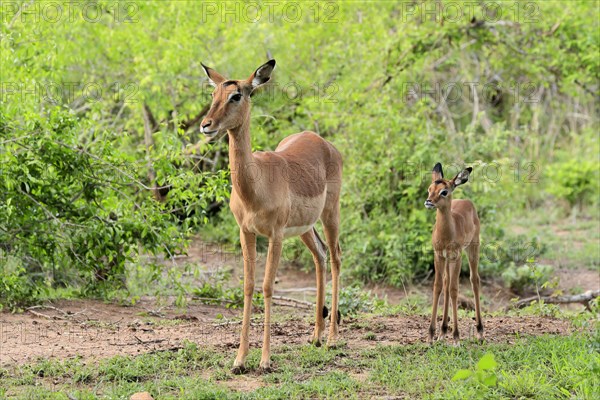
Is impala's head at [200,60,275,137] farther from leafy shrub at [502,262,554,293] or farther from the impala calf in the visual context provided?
leafy shrub at [502,262,554,293]

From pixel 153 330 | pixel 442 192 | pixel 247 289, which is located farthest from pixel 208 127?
pixel 153 330

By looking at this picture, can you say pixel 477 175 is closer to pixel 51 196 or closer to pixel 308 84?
pixel 308 84

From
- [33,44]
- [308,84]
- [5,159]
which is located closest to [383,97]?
[308,84]

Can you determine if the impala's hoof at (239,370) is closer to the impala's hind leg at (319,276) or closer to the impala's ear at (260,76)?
the impala's hind leg at (319,276)

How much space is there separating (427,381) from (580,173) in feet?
40.8

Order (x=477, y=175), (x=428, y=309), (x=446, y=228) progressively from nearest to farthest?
(x=446, y=228), (x=428, y=309), (x=477, y=175)

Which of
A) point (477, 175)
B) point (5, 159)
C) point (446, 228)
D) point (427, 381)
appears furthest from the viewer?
point (477, 175)

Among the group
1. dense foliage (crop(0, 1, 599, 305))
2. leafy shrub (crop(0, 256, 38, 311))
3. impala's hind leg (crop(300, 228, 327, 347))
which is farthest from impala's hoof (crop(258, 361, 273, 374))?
leafy shrub (crop(0, 256, 38, 311))

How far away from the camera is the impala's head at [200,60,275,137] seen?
19.9ft

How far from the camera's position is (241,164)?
6410 mm

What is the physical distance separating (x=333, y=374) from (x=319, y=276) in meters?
1.40

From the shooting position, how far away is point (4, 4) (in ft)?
34.1

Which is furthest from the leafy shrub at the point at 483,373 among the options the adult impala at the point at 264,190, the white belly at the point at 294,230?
the white belly at the point at 294,230

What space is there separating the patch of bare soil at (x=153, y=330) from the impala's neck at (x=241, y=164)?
146 centimetres
